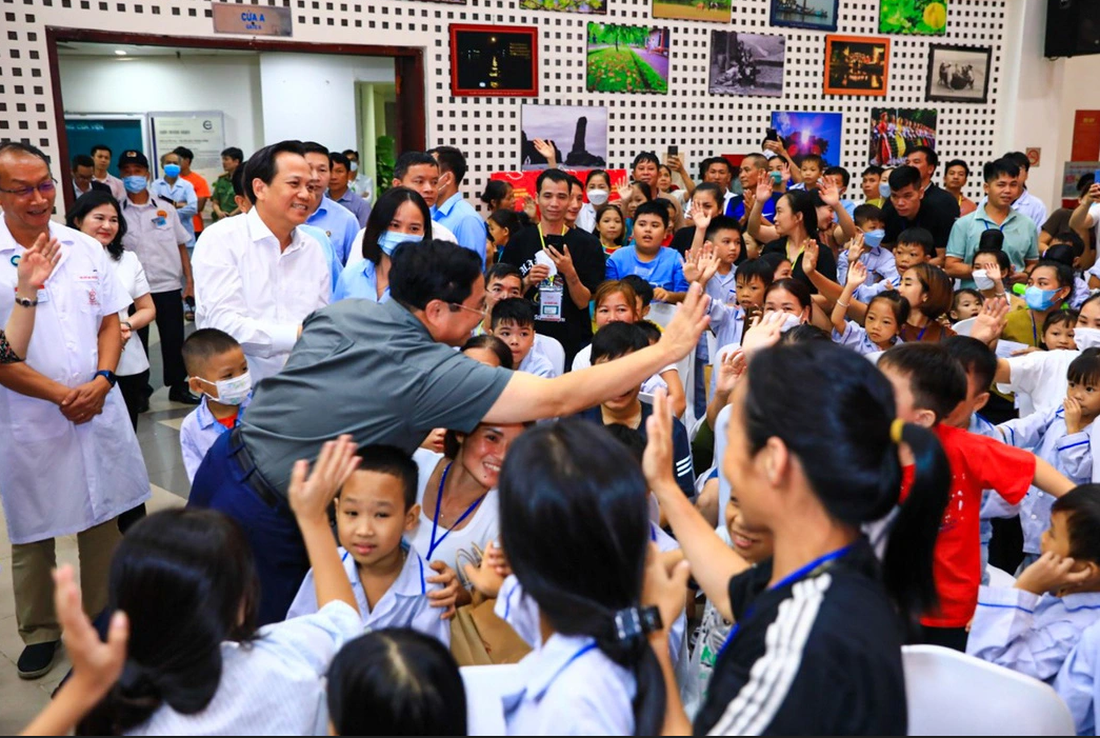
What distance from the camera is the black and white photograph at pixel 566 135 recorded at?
6902 mm

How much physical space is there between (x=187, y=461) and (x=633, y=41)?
18.3 feet

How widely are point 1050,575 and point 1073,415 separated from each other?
1.08m

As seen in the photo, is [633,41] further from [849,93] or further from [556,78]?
[849,93]

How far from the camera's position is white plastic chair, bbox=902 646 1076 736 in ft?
4.35

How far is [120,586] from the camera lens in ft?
4.14

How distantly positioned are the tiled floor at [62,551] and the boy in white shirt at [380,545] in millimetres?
429

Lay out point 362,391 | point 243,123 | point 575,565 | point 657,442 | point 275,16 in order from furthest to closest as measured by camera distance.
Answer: point 243,123 → point 275,16 → point 362,391 → point 657,442 → point 575,565

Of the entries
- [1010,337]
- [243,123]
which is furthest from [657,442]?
[243,123]

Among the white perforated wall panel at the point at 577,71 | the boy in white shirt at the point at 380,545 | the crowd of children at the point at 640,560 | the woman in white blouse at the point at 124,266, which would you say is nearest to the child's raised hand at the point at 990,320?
the crowd of children at the point at 640,560

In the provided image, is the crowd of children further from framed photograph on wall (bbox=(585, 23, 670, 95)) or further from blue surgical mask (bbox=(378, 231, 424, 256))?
framed photograph on wall (bbox=(585, 23, 670, 95))

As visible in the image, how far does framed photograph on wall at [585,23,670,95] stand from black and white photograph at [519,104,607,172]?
0.80ft

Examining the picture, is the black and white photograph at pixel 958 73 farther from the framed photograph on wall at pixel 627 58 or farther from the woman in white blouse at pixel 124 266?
the woman in white blouse at pixel 124 266

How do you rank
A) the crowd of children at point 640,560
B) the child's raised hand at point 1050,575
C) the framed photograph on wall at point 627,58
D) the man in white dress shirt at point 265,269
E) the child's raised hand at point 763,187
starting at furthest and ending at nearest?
the framed photograph on wall at point 627,58, the child's raised hand at point 763,187, the man in white dress shirt at point 265,269, the child's raised hand at point 1050,575, the crowd of children at point 640,560

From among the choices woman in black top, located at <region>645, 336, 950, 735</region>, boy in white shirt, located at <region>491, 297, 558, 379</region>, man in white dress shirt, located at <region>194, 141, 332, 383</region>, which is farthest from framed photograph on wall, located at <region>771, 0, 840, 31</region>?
woman in black top, located at <region>645, 336, 950, 735</region>
